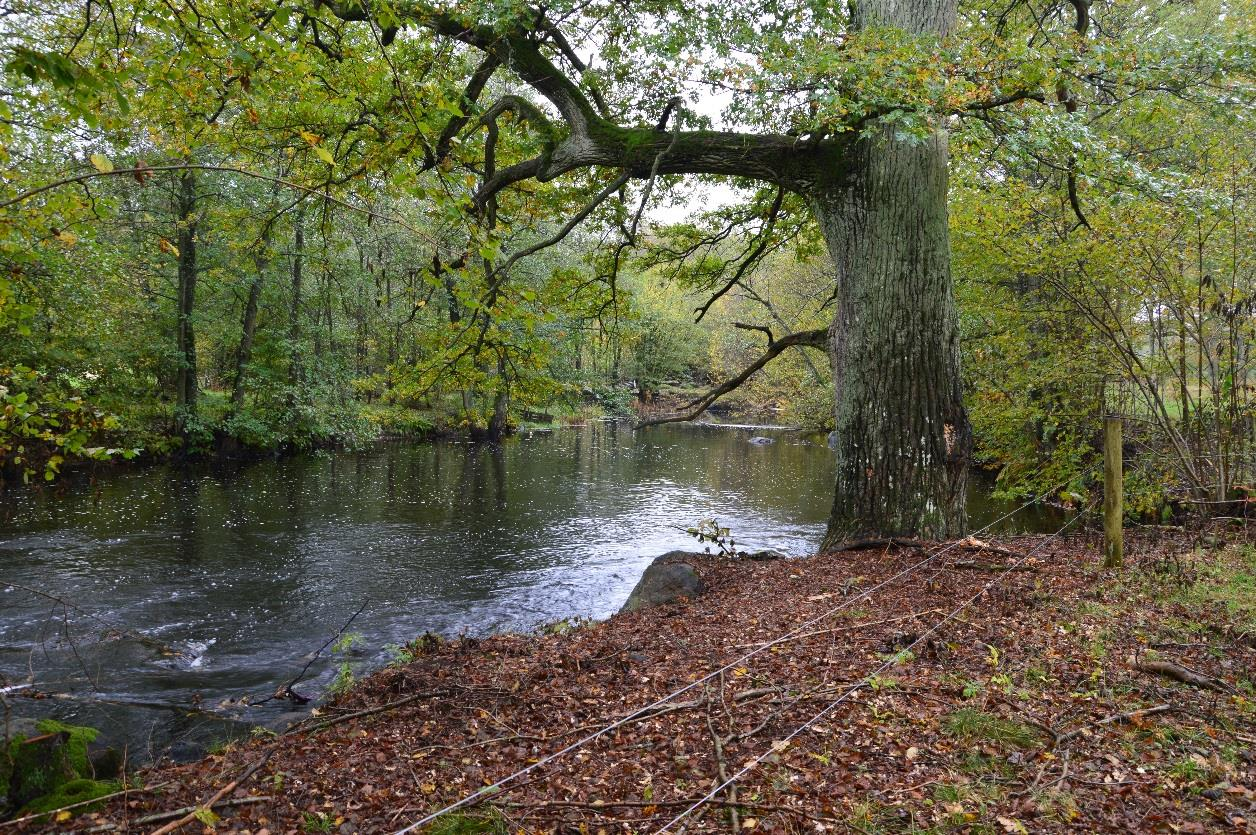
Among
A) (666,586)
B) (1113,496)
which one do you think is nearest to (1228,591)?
(1113,496)

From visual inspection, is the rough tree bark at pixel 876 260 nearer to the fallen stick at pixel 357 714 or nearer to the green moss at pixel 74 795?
the fallen stick at pixel 357 714

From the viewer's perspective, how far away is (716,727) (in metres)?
3.56

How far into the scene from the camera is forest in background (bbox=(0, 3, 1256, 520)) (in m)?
4.02

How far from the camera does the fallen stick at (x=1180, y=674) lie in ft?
11.2

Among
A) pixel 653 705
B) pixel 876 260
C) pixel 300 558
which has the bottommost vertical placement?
pixel 300 558

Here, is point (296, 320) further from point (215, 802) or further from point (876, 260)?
point (215, 802)

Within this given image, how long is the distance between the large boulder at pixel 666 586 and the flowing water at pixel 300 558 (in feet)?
6.18

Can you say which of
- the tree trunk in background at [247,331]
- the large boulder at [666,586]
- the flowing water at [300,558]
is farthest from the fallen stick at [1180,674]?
the tree trunk in background at [247,331]

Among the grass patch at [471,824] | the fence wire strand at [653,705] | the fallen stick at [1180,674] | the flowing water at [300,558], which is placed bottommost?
the flowing water at [300,558]

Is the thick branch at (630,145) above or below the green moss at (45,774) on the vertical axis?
above

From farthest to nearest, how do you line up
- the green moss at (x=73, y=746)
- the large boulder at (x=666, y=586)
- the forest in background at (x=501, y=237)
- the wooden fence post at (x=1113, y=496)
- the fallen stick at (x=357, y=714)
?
the large boulder at (x=666, y=586), the wooden fence post at (x=1113, y=496), the fallen stick at (x=357, y=714), the forest in background at (x=501, y=237), the green moss at (x=73, y=746)

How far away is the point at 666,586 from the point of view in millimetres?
7156

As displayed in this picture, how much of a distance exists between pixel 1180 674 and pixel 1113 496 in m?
2.57

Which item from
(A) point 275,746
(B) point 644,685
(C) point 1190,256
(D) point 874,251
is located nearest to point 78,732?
(A) point 275,746
